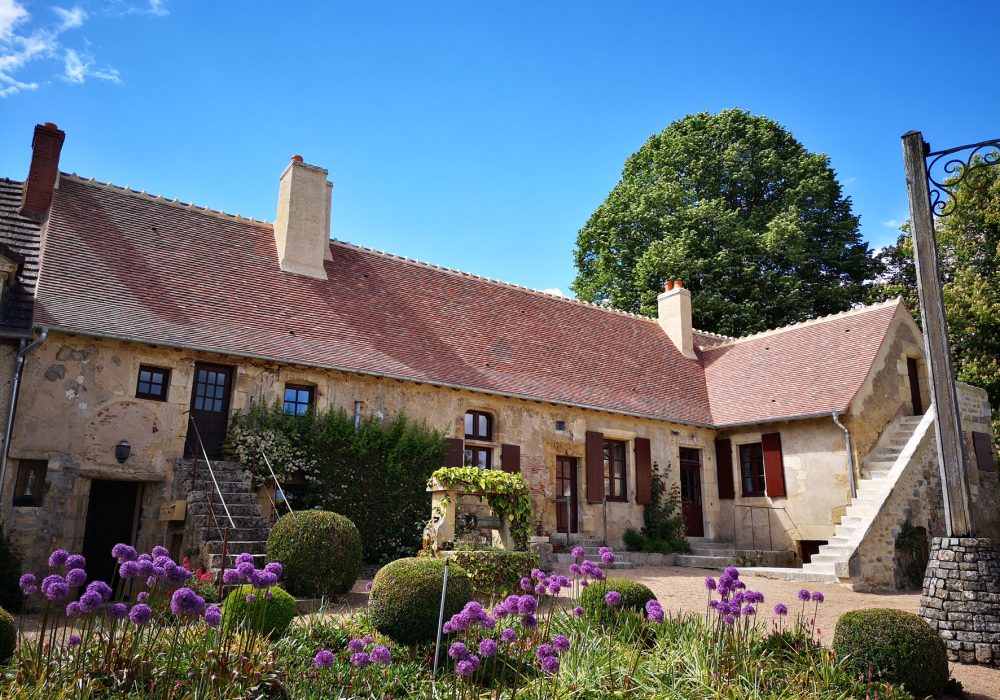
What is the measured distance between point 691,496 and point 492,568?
9.35 meters

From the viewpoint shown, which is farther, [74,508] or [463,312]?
[463,312]

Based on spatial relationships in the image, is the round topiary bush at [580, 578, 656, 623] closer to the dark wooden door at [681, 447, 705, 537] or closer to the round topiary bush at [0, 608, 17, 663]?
the round topiary bush at [0, 608, 17, 663]

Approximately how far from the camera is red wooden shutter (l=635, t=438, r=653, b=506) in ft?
53.4

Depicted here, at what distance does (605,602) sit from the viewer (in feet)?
22.7

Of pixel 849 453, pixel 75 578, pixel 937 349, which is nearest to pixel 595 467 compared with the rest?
pixel 849 453

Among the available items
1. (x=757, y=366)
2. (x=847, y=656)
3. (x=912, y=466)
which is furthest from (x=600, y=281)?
(x=847, y=656)

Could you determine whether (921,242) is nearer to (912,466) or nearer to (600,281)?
(912,466)

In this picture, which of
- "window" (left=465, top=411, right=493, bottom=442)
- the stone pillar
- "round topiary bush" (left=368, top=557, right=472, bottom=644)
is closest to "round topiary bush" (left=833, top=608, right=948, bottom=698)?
the stone pillar

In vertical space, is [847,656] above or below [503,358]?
below

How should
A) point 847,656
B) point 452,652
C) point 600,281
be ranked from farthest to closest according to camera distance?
point 600,281
point 847,656
point 452,652

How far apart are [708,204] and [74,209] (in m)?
19.0

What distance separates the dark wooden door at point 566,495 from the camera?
596 inches

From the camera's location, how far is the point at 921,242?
8.65m

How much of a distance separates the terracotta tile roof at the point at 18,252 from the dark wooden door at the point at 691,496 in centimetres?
1364
